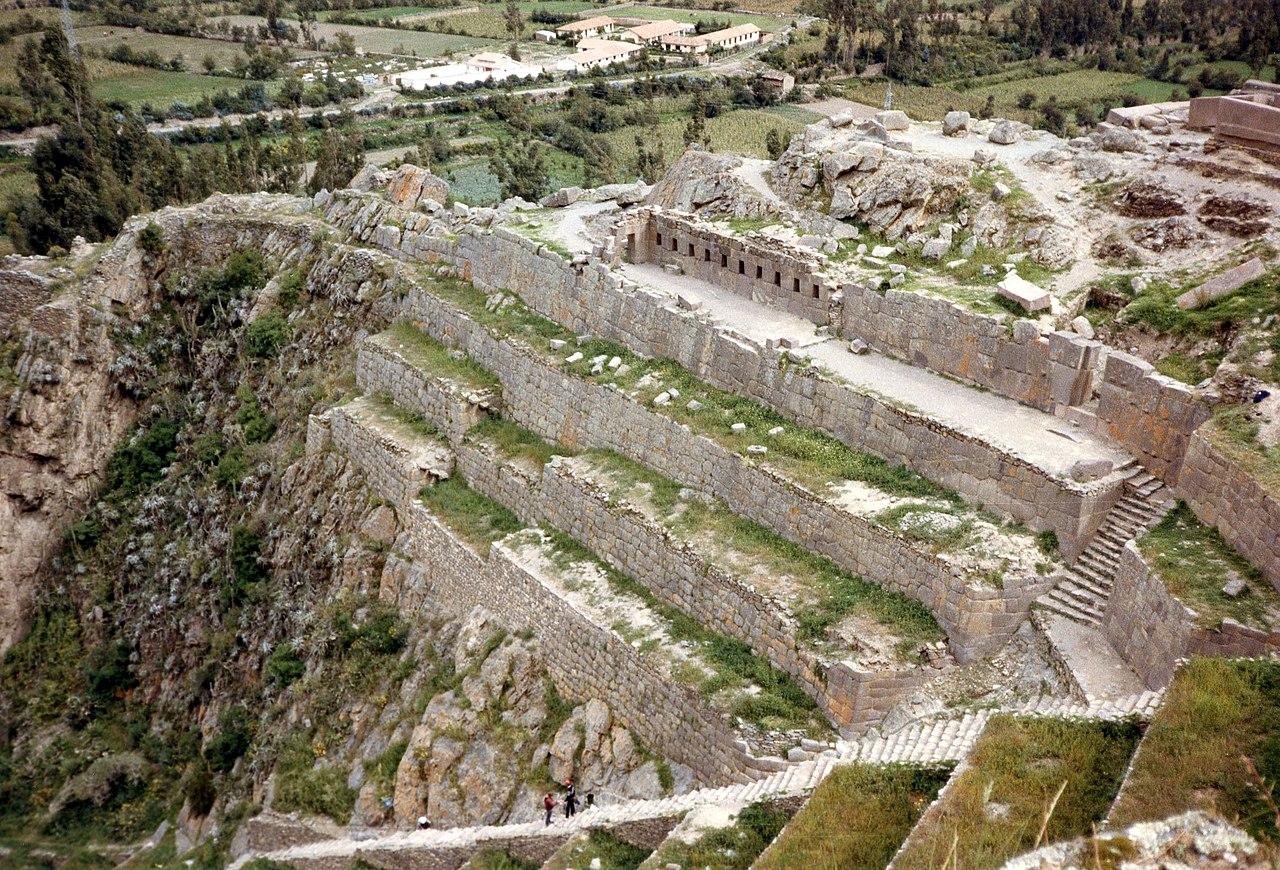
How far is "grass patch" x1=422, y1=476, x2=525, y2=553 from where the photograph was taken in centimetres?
2628

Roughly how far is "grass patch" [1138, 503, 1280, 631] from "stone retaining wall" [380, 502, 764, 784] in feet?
21.9

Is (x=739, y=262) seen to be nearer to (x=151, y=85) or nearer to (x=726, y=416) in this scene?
(x=726, y=416)

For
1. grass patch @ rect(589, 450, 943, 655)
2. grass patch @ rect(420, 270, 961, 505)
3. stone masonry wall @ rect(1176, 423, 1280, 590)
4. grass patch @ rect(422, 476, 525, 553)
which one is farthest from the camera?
grass patch @ rect(422, 476, 525, 553)

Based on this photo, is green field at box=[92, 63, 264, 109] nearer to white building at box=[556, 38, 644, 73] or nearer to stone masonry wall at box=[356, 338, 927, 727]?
white building at box=[556, 38, 644, 73]

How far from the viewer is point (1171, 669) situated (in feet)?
56.9

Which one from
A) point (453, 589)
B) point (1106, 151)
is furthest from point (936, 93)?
point (453, 589)

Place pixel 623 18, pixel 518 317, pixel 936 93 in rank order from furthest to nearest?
pixel 623 18, pixel 936 93, pixel 518 317

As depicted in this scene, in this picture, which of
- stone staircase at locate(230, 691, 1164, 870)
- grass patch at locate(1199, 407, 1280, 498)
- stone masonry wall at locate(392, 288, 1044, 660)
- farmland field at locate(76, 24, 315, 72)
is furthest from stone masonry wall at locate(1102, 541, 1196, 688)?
farmland field at locate(76, 24, 315, 72)

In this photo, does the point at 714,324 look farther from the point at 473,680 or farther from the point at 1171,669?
the point at 1171,669

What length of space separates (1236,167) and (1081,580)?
10901 millimetres

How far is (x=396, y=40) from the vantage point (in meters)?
102

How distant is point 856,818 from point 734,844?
6.55 ft

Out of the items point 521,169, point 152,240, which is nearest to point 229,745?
point 152,240

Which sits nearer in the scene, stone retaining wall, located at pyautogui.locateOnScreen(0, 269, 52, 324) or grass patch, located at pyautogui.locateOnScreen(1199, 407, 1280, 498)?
grass patch, located at pyautogui.locateOnScreen(1199, 407, 1280, 498)
